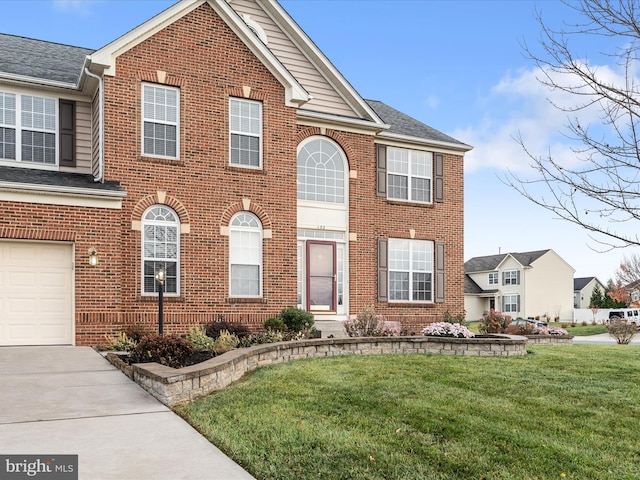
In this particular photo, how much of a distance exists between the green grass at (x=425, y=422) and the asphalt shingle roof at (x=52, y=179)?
6678 millimetres

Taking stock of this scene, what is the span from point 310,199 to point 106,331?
7526mm

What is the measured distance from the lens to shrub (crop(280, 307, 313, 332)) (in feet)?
53.4

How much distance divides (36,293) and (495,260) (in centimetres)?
5141

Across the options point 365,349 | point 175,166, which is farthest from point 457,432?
point 175,166

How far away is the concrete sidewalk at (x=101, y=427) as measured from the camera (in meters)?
5.89

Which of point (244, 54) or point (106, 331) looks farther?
point (244, 54)

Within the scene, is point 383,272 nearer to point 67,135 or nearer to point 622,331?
point 622,331

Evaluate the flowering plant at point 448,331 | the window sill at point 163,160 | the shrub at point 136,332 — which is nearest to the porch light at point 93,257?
the shrub at point 136,332

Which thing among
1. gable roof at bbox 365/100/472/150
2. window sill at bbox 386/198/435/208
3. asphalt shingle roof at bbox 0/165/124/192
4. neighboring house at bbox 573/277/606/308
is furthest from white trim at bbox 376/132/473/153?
neighboring house at bbox 573/277/606/308

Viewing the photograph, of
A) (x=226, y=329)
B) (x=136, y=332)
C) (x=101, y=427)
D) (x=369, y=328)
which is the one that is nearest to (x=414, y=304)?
(x=369, y=328)

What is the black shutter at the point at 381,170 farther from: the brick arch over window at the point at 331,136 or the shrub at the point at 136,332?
the shrub at the point at 136,332

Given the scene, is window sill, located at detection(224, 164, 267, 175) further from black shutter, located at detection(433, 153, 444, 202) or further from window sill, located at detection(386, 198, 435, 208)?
black shutter, located at detection(433, 153, 444, 202)

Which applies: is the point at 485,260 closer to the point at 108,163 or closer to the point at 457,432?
the point at 108,163

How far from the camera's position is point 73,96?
1669 cm
